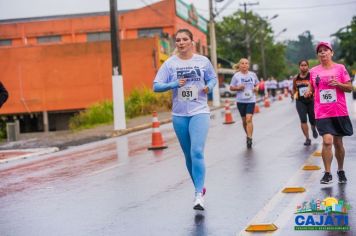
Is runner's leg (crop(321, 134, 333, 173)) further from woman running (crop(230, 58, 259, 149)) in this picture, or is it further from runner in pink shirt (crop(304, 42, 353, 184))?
woman running (crop(230, 58, 259, 149))

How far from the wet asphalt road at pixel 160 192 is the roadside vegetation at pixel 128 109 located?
16216mm

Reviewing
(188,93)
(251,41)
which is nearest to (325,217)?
(188,93)

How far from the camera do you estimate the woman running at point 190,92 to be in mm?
7605

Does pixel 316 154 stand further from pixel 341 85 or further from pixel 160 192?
pixel 160 192

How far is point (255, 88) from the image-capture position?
603 inches

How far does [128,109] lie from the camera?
34656 mm

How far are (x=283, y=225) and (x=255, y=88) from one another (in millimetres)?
9094

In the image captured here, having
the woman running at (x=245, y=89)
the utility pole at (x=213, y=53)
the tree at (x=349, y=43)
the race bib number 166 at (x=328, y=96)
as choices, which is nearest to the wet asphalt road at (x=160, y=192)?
the woman running at (x=245, y=89)

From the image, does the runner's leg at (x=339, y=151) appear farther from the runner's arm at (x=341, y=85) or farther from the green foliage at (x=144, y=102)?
the green foliage at (x=144, y=102)

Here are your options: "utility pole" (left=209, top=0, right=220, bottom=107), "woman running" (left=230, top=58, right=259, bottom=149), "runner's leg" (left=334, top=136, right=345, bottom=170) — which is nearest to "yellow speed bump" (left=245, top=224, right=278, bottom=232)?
"runner's leg" (left=334, top=136, right=345, bottom=170)

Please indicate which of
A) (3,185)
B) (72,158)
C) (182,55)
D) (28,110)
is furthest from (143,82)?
(182,55)

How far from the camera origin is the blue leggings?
7.60 m

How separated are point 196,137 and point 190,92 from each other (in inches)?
20.6

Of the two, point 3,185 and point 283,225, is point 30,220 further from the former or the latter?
point 3,185
